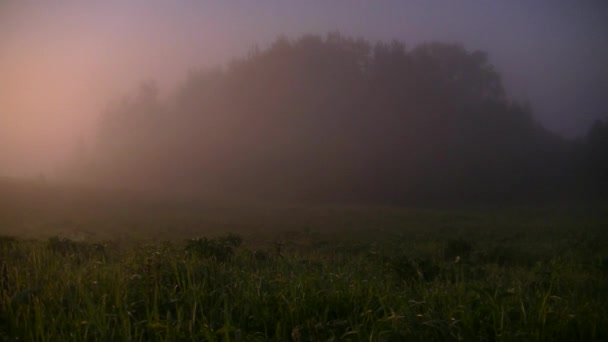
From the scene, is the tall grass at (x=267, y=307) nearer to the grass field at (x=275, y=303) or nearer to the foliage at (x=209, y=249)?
the grass field at (x=275, y=303)

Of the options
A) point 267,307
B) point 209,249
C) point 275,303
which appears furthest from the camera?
point 209,249

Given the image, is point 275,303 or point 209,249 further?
point 209,249

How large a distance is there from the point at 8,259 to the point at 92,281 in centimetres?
215

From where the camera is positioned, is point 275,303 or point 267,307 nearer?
point 267,307

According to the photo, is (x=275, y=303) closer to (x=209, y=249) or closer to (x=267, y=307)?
(x=267, y=307)

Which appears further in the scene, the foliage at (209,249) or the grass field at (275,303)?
the foliage at (209,249)

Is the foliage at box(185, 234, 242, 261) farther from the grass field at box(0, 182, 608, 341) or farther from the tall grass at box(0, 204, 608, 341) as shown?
the tall grass at box(0, 204, 608, 341)

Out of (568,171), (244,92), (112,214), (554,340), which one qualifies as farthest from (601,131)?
(554,340)

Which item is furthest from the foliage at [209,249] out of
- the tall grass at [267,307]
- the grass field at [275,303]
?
the tall grass at [267,307]

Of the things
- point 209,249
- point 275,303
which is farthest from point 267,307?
point 209,249

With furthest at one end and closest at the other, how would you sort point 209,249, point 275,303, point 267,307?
point 209,249
point 275,303
point 267,307

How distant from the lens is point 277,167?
40.3 metres

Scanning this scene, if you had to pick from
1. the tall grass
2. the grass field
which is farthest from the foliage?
the tall grass

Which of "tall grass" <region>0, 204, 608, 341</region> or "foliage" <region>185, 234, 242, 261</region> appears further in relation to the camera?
"foliage" <region>185, 234, 242, 261</region>
